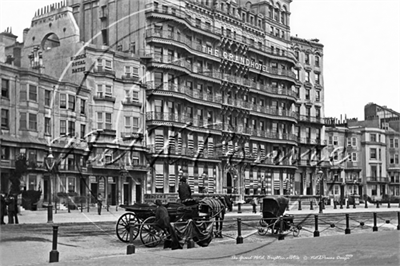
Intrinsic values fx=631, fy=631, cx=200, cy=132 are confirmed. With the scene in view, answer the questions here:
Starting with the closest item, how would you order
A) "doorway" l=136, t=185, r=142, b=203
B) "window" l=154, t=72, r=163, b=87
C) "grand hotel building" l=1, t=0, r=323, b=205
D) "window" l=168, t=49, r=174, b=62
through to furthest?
"doorway" l=136, t=185, r=142, b=203 < "grand hotel building" l=1, t=0, r=323, b=205 < "window" l=154, t=72, r=163, b=87 < "window" l=168, t=49, r=174, b=62

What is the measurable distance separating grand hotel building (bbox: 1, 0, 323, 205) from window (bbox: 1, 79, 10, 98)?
825 cm

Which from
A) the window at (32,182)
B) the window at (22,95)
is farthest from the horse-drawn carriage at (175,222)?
the window at (22,95)

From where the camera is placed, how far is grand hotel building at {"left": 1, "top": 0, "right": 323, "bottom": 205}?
65.3m

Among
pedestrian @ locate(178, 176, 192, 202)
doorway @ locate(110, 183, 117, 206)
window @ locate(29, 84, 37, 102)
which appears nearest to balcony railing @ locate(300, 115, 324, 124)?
doorway @ locate(110, 183, 117, 206)

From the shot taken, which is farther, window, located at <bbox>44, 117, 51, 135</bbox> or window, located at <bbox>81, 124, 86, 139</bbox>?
window, located at <bbox>81, 124, 86, 139</bbox>

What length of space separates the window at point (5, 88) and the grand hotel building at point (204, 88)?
825 centimetres

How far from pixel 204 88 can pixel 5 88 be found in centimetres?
2685

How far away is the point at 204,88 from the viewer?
74.1m

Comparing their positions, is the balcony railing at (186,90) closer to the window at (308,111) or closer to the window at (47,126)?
the window at (47,126)

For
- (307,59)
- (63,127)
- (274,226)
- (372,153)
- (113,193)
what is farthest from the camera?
(372,153)

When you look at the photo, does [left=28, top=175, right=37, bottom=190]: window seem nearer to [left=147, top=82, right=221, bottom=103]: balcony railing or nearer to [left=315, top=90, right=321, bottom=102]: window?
[left=147, top=82, right=221, bottom=103]: balcony railing

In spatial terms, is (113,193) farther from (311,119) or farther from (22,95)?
(311,119)

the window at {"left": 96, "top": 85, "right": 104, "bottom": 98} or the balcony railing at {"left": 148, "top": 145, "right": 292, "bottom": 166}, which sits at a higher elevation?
the window at {"left": 96, "top": 85, "right": 104, "bottom": 98}
